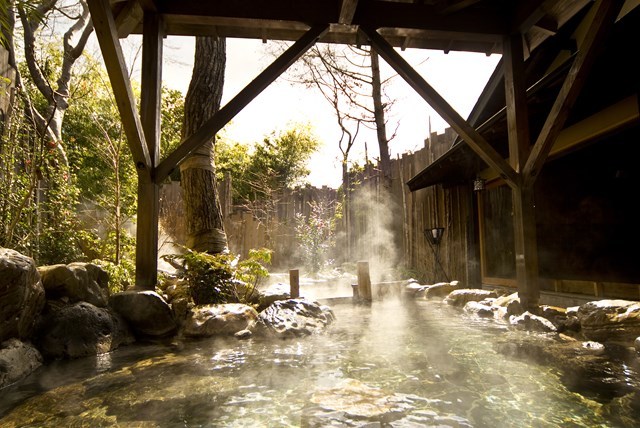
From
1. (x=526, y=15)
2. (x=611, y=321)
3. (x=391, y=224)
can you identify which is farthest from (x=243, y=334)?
(x=391, y=224)

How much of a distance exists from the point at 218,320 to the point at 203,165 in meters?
2.30

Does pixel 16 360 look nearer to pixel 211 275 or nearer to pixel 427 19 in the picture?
pixel 211 275

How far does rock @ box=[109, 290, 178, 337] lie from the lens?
3643mm

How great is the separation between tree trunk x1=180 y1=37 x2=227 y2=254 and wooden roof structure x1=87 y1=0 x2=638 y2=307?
4.07 ft

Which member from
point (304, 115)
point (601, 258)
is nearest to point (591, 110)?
point (601, 258)

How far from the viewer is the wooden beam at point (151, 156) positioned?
365 cm

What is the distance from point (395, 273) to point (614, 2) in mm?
6666

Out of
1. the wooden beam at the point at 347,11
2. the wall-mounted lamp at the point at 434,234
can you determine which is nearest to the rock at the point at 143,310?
the wooden beam at the point at 347,11

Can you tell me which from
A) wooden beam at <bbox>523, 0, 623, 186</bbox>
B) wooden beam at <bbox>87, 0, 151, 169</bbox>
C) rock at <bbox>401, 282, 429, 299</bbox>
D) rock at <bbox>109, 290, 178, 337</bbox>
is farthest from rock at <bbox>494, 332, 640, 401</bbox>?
wooden beam at <bbox>87, 0, 151, 169</bbox>

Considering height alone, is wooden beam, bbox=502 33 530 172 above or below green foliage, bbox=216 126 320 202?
below

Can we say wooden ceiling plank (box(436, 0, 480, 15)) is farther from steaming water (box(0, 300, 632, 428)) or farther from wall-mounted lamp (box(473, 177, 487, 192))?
wall-mounted lamp (box(473, 177, 487, 192))

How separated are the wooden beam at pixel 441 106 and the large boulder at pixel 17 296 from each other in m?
3.79

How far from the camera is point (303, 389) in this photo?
7.35ft

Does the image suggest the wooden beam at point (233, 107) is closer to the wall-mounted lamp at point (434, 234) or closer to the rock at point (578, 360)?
the rock at point (578, 360)
